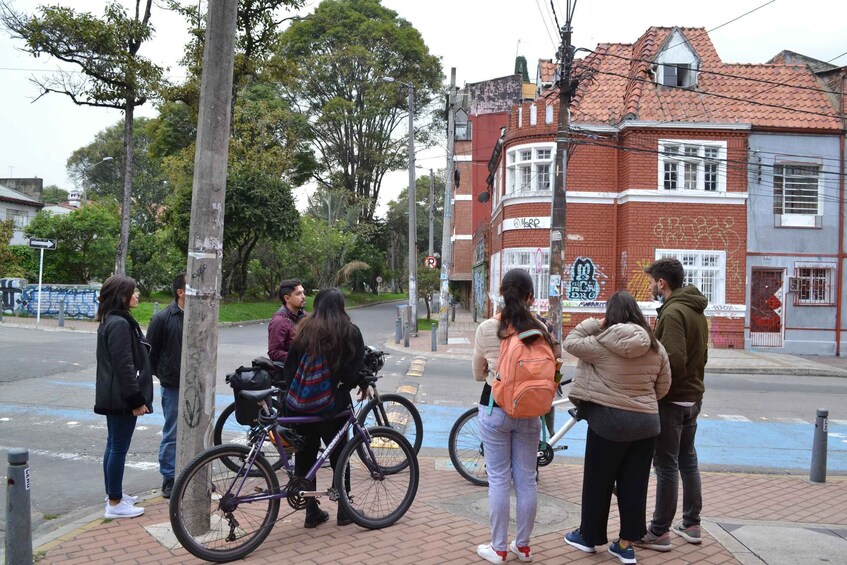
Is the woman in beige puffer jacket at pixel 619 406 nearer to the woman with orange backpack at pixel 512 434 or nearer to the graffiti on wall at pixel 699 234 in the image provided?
the woman with orange backpack at pixel 512 434

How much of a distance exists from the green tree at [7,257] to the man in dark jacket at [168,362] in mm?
27657

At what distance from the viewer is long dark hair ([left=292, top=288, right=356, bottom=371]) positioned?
15.7 ft

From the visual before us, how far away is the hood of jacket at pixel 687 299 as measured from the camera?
486 centimetres

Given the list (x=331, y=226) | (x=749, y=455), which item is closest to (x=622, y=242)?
(x=749, y=455)

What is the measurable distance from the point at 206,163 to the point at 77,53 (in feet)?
67.9

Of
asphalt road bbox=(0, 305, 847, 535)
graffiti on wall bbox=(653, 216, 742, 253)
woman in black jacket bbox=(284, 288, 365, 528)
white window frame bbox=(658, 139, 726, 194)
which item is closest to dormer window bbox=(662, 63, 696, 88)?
white window frame bbox=(658, 139, 726, 194)

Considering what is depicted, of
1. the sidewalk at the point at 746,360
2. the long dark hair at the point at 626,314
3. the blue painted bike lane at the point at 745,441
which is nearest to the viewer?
the long dark hair at the point at 626,314

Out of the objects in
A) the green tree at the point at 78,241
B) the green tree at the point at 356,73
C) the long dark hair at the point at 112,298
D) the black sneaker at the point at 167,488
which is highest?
the green tree at the point at 356,73

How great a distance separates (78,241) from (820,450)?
3212cm

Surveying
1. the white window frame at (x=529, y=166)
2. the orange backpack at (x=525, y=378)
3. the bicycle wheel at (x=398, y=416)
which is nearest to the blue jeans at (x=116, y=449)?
the bicycle wheel at (x=398, y=416)

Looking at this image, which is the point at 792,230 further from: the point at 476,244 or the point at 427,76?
the point at 427,76

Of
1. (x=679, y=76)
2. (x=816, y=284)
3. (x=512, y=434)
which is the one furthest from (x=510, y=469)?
(x=679, y=76)

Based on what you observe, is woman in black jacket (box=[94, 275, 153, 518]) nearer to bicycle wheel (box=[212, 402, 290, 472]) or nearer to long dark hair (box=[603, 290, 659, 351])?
bicycle wheel (box=[212, 402, 290, 472])

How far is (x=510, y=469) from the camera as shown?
4.43 meters
